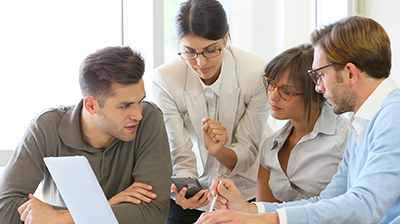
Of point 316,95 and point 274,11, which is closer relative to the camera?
point 316,95

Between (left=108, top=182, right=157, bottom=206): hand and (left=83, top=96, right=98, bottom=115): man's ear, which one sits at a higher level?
(left=83, top=96, right=98, bottom=115): man's ear

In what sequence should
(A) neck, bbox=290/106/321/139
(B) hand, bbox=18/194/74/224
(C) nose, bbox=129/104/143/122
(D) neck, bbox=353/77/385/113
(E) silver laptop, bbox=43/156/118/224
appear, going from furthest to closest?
(A) neck, bbox=290/106/321/139 → (C) nose, bbox=129/104/143/122 → (B) hand, bbox=18/194/74/224 → (D) neck, bbox=353/77/385/113 → (E) silver laptop, bbox=43/156/118/224

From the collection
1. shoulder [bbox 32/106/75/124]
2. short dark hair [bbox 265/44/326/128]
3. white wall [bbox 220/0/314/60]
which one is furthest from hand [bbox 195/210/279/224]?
white wall [bbox 220/0/314/60]

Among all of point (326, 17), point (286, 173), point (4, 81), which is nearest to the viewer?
point (286, 173)

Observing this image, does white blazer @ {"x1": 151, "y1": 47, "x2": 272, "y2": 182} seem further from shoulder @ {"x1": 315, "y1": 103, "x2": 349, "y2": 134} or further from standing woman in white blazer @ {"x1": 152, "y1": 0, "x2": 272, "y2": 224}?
shoulder @ {"x1": 315, "y1": 103, "x2": 349, "y2": 134}

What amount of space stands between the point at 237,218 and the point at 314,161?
2.51 ft

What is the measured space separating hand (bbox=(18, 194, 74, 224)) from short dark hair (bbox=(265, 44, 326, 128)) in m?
1.03

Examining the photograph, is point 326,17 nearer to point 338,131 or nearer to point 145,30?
point 145,30

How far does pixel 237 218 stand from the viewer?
3.57 feet

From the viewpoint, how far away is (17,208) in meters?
1.53

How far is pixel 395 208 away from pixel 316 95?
71 cm

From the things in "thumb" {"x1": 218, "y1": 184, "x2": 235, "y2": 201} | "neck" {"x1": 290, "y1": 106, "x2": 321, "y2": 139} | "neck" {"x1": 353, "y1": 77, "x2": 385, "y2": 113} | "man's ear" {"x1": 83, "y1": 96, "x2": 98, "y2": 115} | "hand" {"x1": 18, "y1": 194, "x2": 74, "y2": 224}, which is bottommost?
"hand" {"x1": 18, "y1": 194, "x2": 74, "y2": 224}

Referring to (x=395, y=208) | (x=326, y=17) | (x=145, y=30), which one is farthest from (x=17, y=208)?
(x=326, y=17)

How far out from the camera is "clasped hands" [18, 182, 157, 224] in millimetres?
1451
